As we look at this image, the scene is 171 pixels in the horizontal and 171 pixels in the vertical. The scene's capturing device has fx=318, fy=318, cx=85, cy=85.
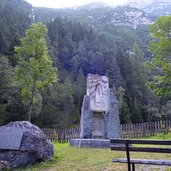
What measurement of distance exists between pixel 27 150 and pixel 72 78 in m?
58.9

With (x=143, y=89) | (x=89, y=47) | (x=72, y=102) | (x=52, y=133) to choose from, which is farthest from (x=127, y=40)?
(x=52, y=133)

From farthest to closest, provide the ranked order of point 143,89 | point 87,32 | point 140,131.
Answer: point 87,32, point 143,89, point 140,131

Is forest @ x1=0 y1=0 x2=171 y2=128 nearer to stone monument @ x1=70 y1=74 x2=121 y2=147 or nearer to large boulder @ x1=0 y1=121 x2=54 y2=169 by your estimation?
stone monument @ x1=70 y1=74 x2=121 y2=147

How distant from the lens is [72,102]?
178 feet

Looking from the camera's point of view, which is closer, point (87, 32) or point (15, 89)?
point (15, 89)

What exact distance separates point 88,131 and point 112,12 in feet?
589

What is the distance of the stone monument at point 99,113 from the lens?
47.1ft

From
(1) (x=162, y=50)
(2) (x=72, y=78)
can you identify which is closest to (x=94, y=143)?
(1) (x=162, y=50)

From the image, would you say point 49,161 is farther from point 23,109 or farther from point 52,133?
point 23,109

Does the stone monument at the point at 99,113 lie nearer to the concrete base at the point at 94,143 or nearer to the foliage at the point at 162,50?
the concrete base at the point at 94,143

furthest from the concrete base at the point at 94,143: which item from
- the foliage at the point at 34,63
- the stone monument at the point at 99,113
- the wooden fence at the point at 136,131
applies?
the foliage at the point at 34,63

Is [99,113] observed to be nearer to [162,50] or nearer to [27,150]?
[27,150]

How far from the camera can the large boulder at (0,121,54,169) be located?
9.16 meters

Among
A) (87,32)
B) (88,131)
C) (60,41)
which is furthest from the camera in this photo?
(87,32)
